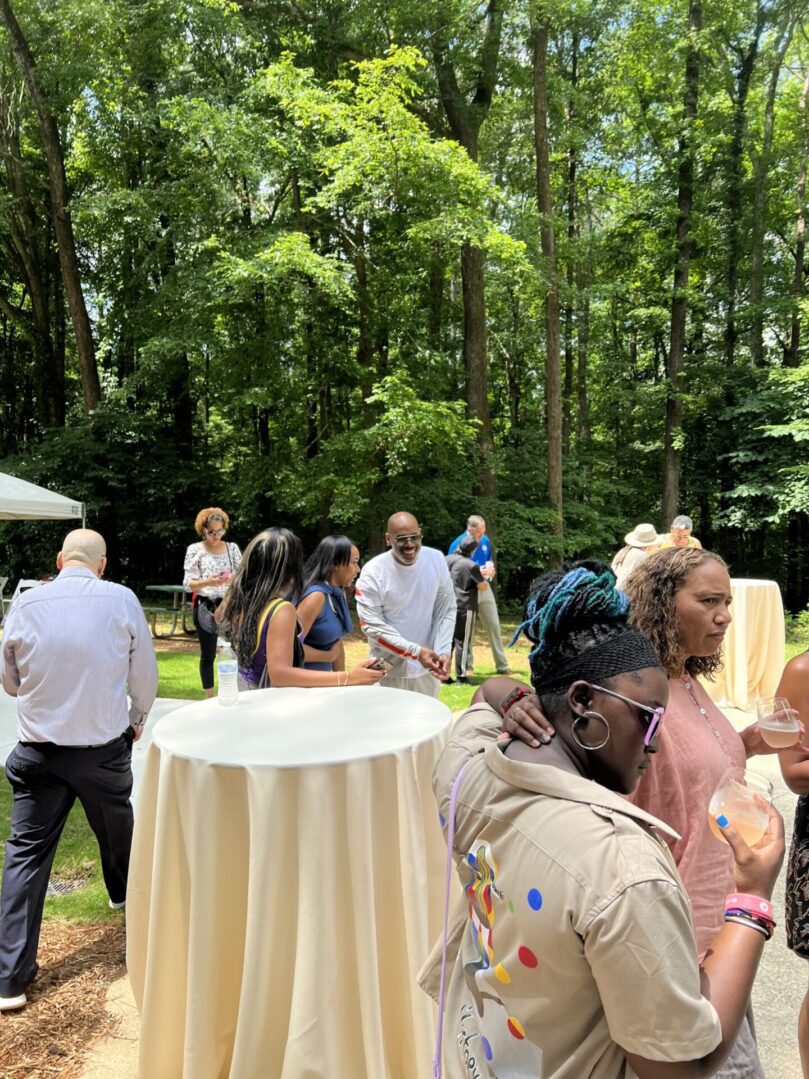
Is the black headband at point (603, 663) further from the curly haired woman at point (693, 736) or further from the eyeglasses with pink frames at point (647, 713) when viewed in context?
the curly haired woman at point (693, 736)

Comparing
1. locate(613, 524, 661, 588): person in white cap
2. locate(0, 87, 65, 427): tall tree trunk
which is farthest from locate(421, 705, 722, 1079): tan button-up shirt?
locate(0, 87, 65, 427): tall tree trunk

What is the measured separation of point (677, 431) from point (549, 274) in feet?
20.5

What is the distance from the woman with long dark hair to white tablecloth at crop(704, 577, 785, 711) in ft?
17.2

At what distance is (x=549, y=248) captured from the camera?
575 inches

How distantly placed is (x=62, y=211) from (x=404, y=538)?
16497mm

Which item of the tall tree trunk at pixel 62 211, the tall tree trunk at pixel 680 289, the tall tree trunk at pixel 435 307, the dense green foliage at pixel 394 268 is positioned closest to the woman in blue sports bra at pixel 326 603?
the dense green foliage at pixel 394 268

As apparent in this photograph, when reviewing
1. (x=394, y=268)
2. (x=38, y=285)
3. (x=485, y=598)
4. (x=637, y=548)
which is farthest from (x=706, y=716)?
(x=38, y=285)

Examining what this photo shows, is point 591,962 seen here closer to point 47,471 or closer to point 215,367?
point 215,367

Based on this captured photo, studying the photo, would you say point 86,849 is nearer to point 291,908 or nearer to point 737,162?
point 291,908

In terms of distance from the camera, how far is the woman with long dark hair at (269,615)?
11.0 ft

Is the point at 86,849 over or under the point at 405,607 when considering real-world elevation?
under

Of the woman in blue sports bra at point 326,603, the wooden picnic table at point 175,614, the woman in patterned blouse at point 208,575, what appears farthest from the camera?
the wooden picnic table at point 175,614

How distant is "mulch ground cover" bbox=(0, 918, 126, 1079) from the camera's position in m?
2.68

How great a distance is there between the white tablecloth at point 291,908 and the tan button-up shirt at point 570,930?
962 mm
